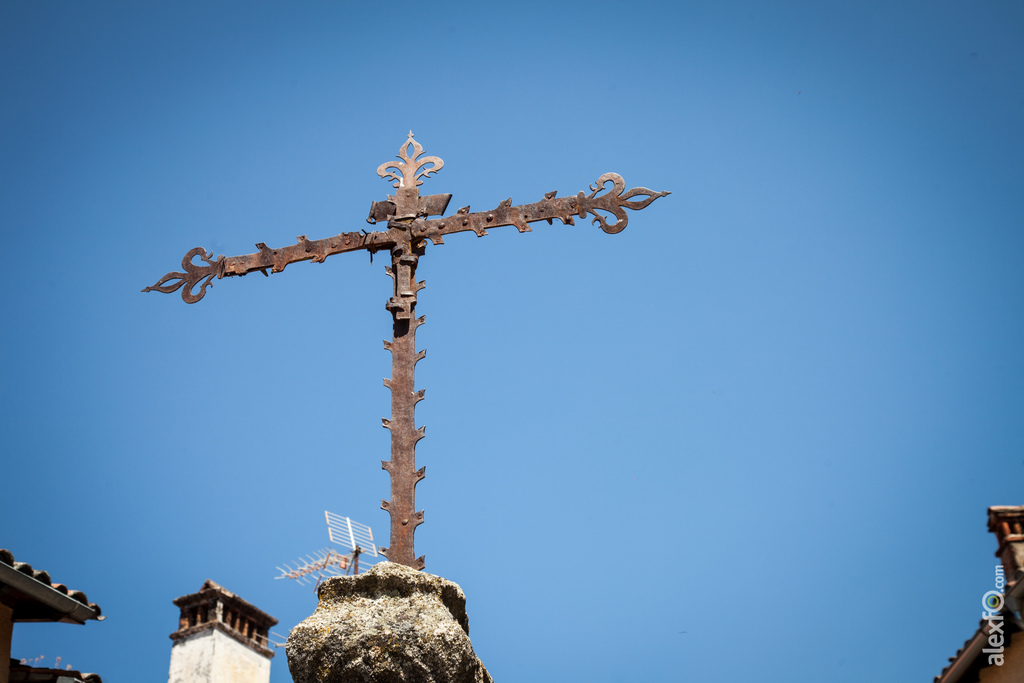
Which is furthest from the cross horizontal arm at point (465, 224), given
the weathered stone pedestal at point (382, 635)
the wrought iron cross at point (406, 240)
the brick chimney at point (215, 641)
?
the brick chimney at point (215, 641)

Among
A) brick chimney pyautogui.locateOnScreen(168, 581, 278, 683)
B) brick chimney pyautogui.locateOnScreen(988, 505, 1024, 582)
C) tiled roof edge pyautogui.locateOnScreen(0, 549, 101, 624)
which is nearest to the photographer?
tiled roof edge pyautogui.locateOnScreen(0, 549, 101, 624)

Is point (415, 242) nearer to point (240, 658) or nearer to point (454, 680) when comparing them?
point (454, 680)

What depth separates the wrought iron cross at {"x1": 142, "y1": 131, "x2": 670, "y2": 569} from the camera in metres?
5.29

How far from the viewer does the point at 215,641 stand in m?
15.1

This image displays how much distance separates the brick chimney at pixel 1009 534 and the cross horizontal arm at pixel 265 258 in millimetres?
9260

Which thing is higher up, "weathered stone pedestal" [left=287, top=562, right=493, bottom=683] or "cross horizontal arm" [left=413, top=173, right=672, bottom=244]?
"cross horizontal arm" [left=413, top=173, right=672, bottom=244]

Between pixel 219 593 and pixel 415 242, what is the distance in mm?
11268

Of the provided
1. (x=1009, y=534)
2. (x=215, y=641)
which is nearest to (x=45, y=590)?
(x=215, y=641)

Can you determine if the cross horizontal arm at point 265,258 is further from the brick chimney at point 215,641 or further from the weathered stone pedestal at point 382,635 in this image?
the brick chimney at point 215,641

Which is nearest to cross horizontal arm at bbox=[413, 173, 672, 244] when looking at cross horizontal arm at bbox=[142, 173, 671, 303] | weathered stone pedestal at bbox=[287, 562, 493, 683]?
cross horizontal arm at bbox=[142, 173, 671, 303]

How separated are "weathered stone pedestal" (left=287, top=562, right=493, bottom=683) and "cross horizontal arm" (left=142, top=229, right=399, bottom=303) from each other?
2048 millimetres

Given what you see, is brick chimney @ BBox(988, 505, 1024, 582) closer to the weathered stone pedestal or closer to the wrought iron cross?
the wrought iron cross

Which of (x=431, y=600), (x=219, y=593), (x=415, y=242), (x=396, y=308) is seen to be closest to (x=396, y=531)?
(x=431, y=600)

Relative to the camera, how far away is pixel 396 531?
482 centimetres
